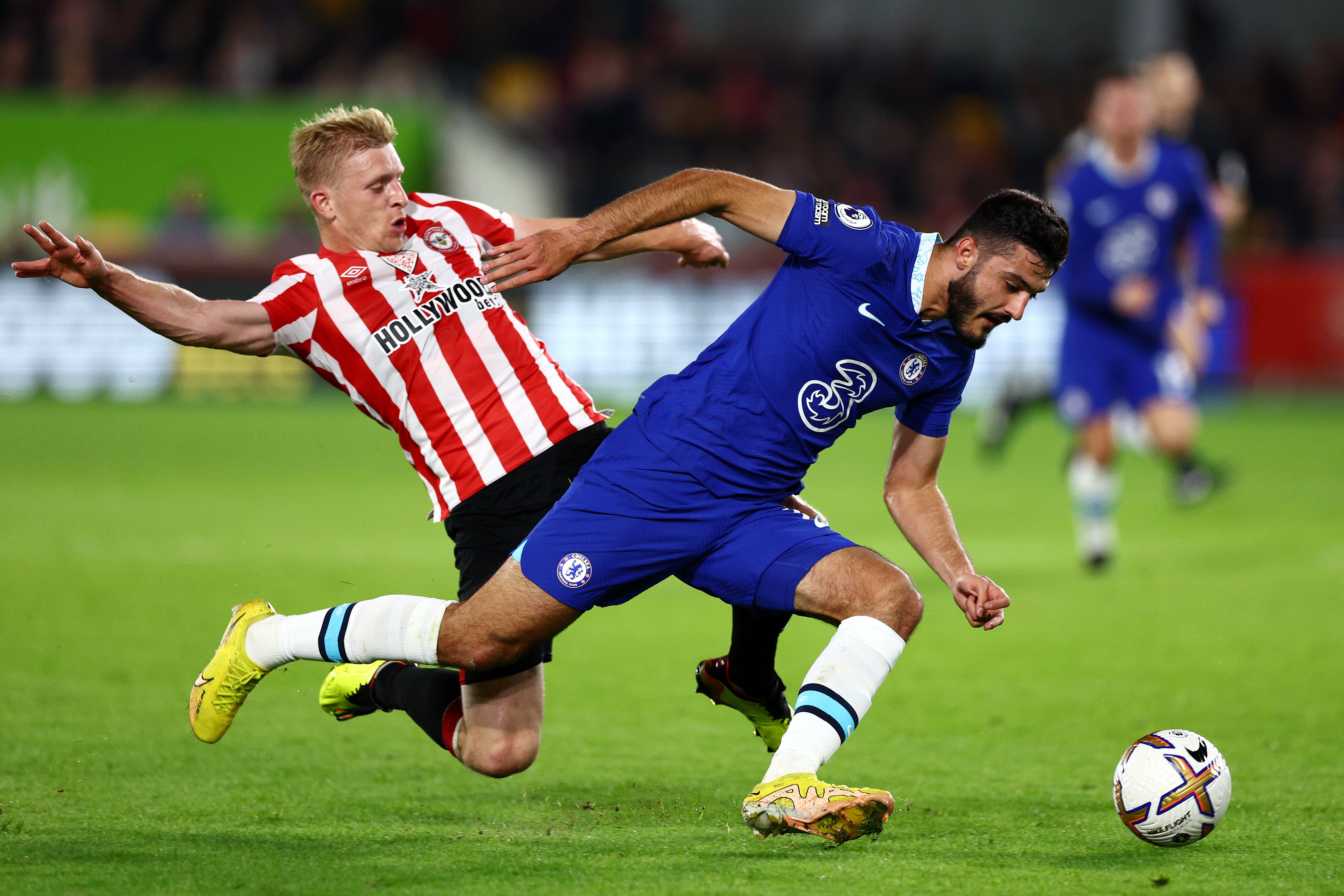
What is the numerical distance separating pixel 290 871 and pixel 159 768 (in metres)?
1.23

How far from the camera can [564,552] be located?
12.6ft

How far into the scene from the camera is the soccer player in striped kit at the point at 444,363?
421 cm

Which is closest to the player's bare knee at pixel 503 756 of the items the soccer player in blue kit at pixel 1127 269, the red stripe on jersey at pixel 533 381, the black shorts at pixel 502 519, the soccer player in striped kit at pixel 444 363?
the soccer player in striped kit at pixel 444 363

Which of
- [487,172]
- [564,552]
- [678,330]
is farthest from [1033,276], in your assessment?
[487,172]

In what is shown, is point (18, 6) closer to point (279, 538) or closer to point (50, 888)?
point (279, 538)

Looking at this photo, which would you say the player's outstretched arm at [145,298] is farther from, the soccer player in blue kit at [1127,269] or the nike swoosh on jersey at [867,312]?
the soccer player in blue kit at [1127,269]

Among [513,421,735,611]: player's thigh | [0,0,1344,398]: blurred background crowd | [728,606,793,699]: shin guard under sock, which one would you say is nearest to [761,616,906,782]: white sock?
[513,421,735,611]: player's thigh

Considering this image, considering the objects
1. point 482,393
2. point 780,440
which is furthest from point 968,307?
point 482,393

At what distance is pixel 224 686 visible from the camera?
14.1ft

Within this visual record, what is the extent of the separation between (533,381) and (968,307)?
1.31 metres

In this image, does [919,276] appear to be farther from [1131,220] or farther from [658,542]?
[1131,220]

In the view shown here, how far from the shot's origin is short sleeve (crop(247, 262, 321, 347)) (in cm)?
411

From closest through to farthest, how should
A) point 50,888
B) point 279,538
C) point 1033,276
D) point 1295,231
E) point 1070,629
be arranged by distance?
point 50,888
point 1033,276
point 1070,629
point 279,538
point 1295,231

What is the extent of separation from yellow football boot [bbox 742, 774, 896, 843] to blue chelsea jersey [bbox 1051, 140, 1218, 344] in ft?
18.8
